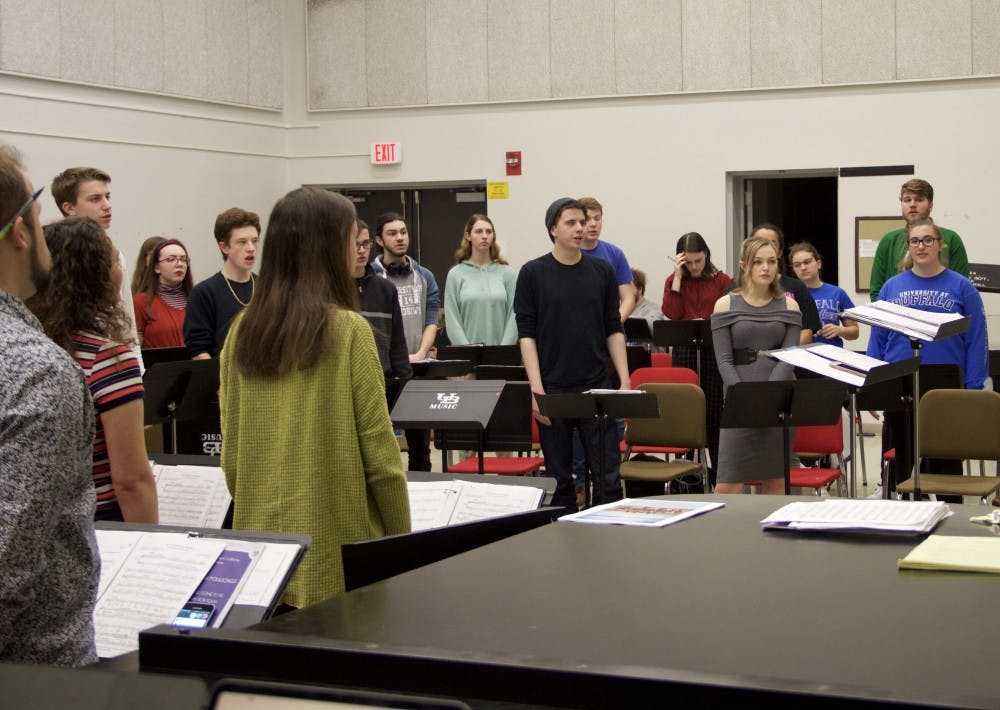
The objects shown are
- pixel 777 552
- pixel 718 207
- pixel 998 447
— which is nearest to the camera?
pixel 777 552

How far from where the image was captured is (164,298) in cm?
673

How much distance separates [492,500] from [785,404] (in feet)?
8.52

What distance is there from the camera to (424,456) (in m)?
6.38

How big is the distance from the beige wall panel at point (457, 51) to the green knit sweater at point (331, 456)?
9.02 meters

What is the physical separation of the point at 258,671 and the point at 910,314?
477 centimetres

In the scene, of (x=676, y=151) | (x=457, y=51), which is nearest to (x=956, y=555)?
(x=676, y=151)

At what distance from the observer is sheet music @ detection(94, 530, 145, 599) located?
196 centimetres

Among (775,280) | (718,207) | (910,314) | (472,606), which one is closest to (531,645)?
(472,606)

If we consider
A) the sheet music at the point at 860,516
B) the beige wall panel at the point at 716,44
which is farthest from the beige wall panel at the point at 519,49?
the sheet music at the point at 860,516

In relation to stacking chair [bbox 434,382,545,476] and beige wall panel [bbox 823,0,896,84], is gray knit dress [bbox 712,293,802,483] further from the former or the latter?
beige wall panel [bbox 823,0,896,84]

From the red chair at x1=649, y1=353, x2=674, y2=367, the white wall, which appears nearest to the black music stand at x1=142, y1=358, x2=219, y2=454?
the red chair at x1=649, y1=353, x2=674, y2=367

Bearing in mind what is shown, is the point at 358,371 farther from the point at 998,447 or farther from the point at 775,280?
the point at 998,447

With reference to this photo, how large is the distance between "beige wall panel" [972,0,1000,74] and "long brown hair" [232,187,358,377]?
8.58 meters

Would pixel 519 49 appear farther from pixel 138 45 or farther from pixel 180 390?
pixel 180 390
